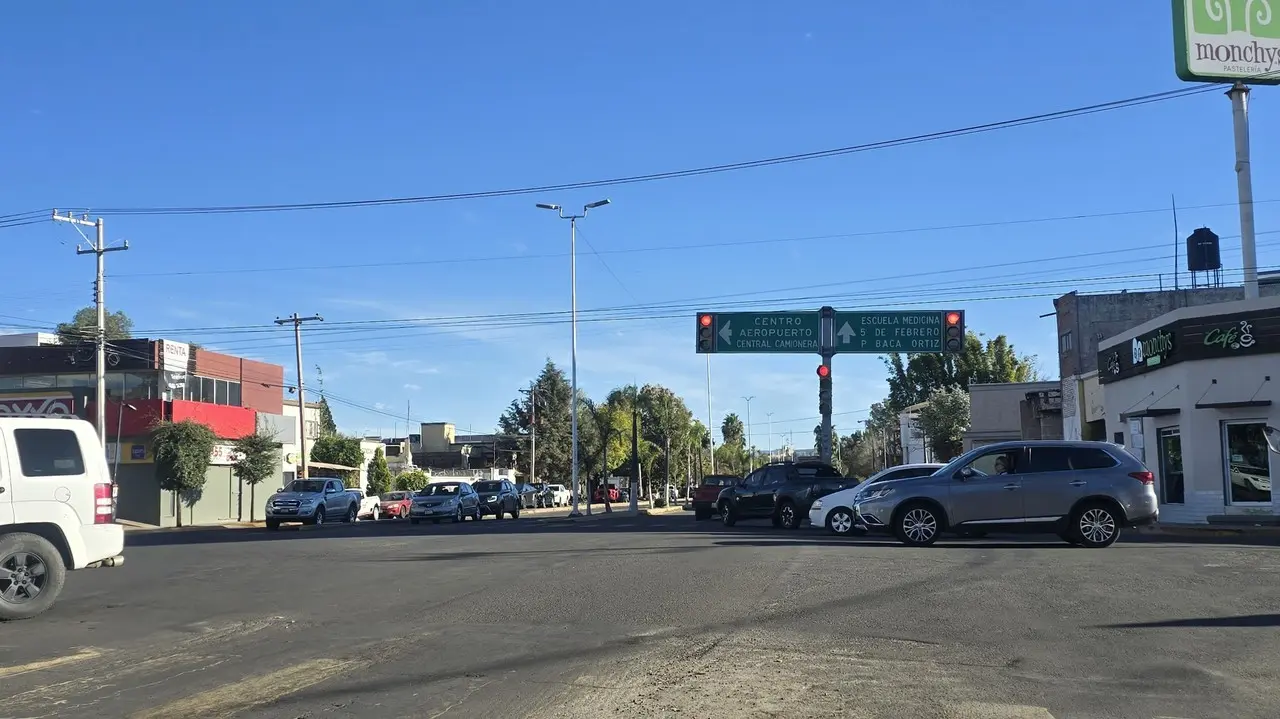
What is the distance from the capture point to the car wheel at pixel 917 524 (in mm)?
18734

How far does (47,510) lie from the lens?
1154 centimetres

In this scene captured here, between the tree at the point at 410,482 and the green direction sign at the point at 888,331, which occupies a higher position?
the green direction sign at the point at 888,331

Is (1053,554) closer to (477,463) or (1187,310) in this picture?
(1187,310)

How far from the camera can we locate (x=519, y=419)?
3698 inches

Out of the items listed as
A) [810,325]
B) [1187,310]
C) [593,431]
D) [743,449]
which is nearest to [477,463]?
[593,431]

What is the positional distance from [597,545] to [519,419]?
74.5 m

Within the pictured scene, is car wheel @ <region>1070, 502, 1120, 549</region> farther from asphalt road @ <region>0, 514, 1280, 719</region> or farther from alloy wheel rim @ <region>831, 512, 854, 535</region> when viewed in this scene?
alloy wheel rim @ <region>831, 512, 854, 535</region>

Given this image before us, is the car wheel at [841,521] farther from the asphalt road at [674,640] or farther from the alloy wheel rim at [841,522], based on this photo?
the asphalt road at [674,640]

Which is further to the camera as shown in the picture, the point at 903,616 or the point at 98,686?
the point at 903,616

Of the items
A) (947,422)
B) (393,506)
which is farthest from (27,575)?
(947,422)

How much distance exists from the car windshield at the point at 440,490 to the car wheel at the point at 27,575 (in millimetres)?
26232

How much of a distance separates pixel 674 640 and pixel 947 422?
190ft

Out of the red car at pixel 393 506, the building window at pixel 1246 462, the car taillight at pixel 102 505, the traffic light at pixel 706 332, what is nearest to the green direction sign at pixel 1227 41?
the building window at pixel 1246 462

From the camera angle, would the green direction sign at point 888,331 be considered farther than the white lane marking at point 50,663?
Yes
